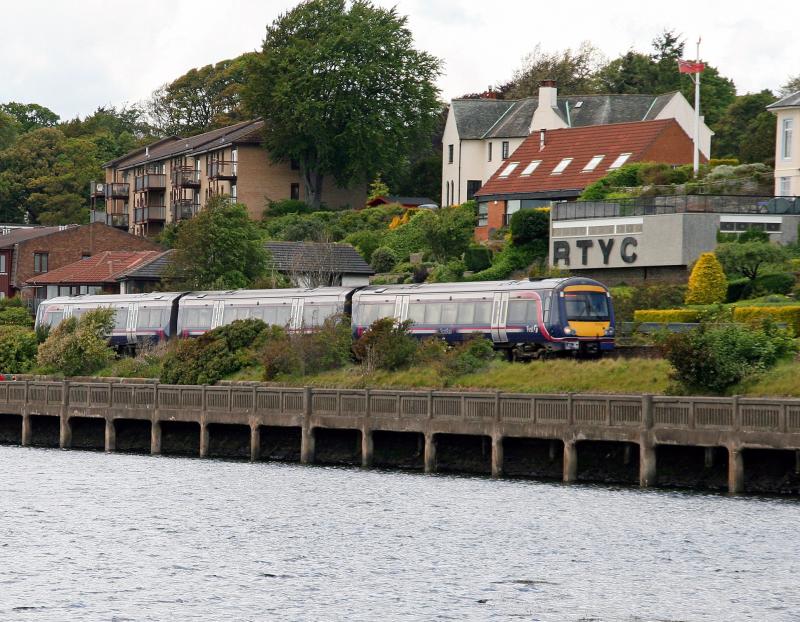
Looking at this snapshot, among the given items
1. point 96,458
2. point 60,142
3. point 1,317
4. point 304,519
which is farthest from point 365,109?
point 304,519

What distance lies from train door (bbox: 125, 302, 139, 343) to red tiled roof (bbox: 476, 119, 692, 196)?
25060mm

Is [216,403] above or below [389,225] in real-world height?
below

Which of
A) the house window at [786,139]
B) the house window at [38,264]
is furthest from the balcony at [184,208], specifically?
the house window at [786,139]

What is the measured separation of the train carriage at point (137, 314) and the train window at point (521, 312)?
1969 centimetres

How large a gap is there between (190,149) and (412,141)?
65.9ft

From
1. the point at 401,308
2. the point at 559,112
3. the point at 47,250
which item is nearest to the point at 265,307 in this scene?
the point at 401,308

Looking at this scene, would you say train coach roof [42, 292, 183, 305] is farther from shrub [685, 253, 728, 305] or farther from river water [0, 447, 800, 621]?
river water [0, 447, 800, 621]

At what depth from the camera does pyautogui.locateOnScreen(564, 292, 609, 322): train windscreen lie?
188ft

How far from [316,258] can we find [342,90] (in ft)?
93.4

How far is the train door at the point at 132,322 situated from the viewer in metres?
74.5

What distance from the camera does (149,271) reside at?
9175 centimetres

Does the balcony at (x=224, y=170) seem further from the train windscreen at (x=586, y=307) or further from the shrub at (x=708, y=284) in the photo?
the train windscreen at (x=586, y=307)

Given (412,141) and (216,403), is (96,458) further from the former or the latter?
(412,141)

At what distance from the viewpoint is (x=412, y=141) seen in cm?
11988
